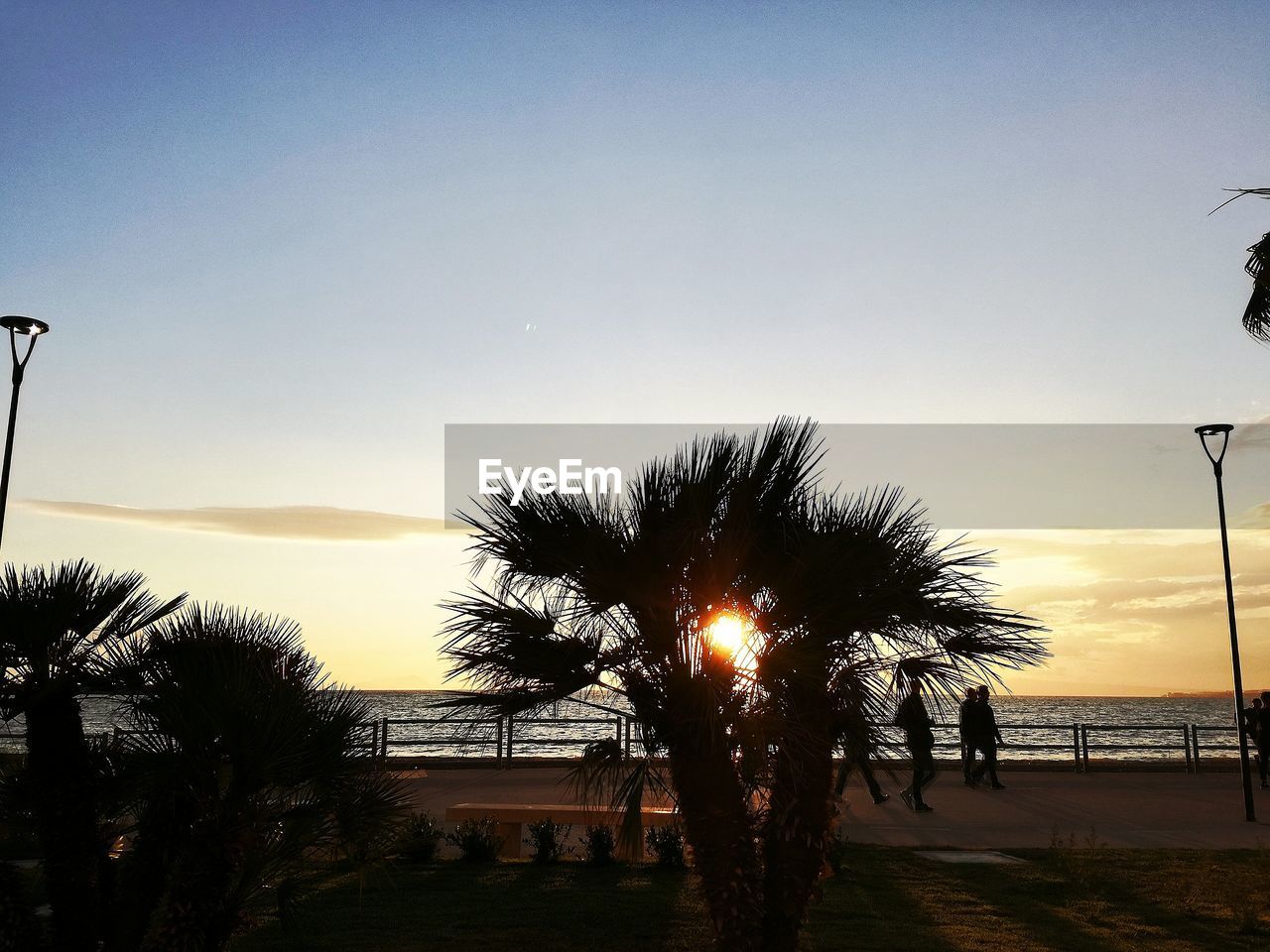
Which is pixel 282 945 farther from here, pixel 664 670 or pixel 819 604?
pixel 819 604

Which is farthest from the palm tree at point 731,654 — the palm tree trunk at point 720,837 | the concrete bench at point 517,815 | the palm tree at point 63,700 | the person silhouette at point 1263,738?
the person silhouette at point 1263,738

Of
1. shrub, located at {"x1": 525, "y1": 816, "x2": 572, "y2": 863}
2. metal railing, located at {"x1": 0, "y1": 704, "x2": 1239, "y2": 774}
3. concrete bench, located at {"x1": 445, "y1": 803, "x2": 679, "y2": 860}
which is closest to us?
metal railing, located at {"x1": 0, "y1": 704, "x2": 1239, "y2": 774}

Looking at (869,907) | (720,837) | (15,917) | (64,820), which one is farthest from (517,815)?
(15,917)

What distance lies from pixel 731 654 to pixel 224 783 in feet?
10.5

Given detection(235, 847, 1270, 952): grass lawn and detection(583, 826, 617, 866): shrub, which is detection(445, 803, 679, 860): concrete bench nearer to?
detection(583, 826, 617, 866): shrub

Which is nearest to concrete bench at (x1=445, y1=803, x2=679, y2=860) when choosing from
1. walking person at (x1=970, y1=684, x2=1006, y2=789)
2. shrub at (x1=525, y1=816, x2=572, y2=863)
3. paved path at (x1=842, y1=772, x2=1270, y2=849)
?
shrub at (x1=525, y1=816, x2=572, y2=863)

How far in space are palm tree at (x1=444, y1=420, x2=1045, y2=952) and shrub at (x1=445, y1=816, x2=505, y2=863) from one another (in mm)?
5102

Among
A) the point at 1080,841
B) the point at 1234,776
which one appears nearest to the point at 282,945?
the point at 1080,841

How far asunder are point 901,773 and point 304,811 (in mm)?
14425

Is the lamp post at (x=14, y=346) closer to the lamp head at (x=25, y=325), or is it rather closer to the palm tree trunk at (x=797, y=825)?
the lamp head at (x=25, y=325)

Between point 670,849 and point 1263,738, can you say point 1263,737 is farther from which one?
point 670,849

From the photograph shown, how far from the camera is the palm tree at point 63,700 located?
231 inches

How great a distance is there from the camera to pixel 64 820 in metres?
6.04

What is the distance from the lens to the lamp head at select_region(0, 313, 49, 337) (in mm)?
13414
